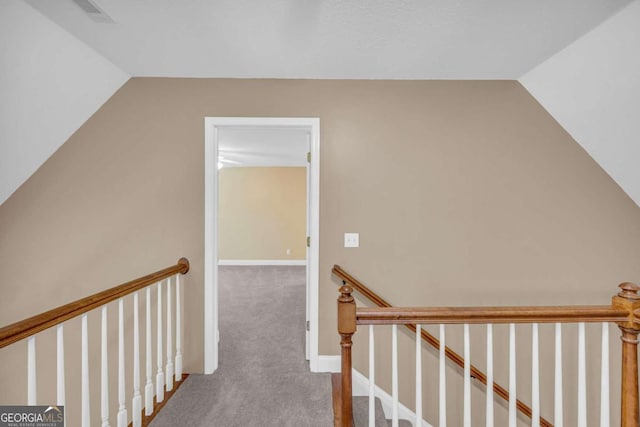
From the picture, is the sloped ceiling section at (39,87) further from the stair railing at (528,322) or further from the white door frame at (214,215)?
the stair railing at (528,322)

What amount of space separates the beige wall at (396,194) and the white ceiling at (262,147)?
2.66ft

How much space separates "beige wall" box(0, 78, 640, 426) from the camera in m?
2.35

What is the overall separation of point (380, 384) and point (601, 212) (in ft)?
7.30

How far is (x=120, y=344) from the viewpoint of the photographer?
1661mm

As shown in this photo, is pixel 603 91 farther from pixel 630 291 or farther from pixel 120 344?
pixel 120 344

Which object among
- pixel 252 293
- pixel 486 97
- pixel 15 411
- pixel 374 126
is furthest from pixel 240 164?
pixel 15 411

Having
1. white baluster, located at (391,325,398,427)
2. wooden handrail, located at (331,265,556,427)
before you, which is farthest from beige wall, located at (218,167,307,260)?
white baluster, located at (391,325,398,427)

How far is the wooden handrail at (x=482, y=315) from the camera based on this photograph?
4.08 feet

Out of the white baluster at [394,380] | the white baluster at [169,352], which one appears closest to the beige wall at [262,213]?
the white baluster at [169,352]

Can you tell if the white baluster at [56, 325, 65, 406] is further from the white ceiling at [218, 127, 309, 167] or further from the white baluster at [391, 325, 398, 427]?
the white ceiling at [218, 127, 309, 167]

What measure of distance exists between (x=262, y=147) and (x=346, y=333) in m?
4.03

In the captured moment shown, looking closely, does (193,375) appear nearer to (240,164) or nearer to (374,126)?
(374,126)

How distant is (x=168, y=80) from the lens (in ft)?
7.81

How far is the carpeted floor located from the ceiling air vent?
240 cm
